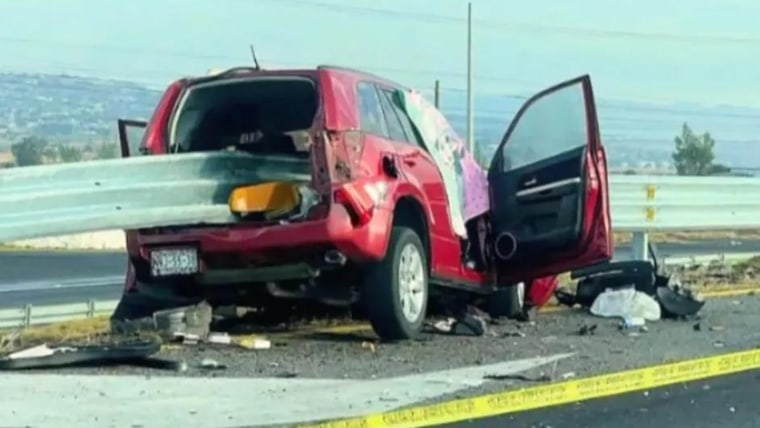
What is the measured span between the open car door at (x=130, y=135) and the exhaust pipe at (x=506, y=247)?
2784 millimetres

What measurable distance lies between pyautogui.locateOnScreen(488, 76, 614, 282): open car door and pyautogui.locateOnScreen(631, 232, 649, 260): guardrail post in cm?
420

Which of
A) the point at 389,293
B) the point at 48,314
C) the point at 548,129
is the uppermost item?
the point at 548,129

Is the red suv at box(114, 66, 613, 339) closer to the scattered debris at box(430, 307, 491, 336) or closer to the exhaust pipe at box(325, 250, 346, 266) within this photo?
the exhaust pipe at box(325, 250, 346, 266)

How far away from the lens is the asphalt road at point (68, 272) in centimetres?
2023

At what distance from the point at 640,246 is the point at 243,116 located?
6533mm

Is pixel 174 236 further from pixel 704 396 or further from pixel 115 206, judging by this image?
pixel 704 396

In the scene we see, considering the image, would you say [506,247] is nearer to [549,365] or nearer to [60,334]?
[549,365]

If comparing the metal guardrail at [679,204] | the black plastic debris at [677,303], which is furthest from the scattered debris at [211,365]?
the metal guardrail at [679,204]

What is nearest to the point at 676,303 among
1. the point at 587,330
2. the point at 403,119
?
the point at 587,330

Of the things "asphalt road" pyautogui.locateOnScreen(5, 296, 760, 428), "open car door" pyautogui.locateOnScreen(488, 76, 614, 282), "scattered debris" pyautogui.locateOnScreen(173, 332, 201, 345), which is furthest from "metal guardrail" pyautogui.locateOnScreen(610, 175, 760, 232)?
"scattered debris" pyautogui.locateOnScreen(173, 332, 201, 345)

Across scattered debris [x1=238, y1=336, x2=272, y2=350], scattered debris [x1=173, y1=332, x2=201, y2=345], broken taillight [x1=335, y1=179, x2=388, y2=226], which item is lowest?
scattered debris [x1=238, y1=336, x2=272, y2=350]

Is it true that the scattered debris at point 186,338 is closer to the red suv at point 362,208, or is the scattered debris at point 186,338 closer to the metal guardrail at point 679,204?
the red suv at point 362,208

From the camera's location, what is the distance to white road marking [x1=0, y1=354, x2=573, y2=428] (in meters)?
7.43

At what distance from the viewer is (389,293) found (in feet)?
32.9
